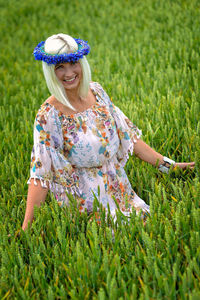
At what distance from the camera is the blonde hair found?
161 centimetres

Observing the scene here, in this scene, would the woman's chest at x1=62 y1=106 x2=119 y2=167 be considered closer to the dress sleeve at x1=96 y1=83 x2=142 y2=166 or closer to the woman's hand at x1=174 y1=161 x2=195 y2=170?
the dress sleeve at x1=96 y1=83 x2=142 y2=166

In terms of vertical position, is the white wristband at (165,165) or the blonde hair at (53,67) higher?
the blonde hair at (53,67)

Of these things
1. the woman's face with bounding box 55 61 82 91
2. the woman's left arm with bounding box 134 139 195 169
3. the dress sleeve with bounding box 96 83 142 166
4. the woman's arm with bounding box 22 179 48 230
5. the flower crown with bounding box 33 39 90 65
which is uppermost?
the flower crown with bounding box 33 39 90 65

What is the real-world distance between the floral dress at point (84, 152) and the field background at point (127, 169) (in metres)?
0.12

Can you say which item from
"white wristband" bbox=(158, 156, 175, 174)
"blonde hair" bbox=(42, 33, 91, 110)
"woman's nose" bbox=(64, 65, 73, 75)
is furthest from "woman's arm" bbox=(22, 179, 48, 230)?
"white wristband" bbox=(158, 156, 175, 174)

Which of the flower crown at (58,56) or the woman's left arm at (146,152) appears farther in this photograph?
the woman's left arm at (146,152)

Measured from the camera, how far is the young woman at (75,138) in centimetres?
166

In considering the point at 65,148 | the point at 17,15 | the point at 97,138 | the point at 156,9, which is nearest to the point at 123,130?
the point at 97,138

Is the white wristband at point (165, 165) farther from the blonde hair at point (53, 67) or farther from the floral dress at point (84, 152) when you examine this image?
the blonde hair at point (53, 67)

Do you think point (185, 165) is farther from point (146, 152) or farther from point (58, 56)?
point (58, 56)

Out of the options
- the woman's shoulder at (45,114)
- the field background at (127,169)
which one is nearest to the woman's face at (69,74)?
the woman's shoulder at (45,114)

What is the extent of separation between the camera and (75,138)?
5.71 ft

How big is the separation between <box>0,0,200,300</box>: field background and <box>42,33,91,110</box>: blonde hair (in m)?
0.53

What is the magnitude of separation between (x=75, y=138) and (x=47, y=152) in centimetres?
15
